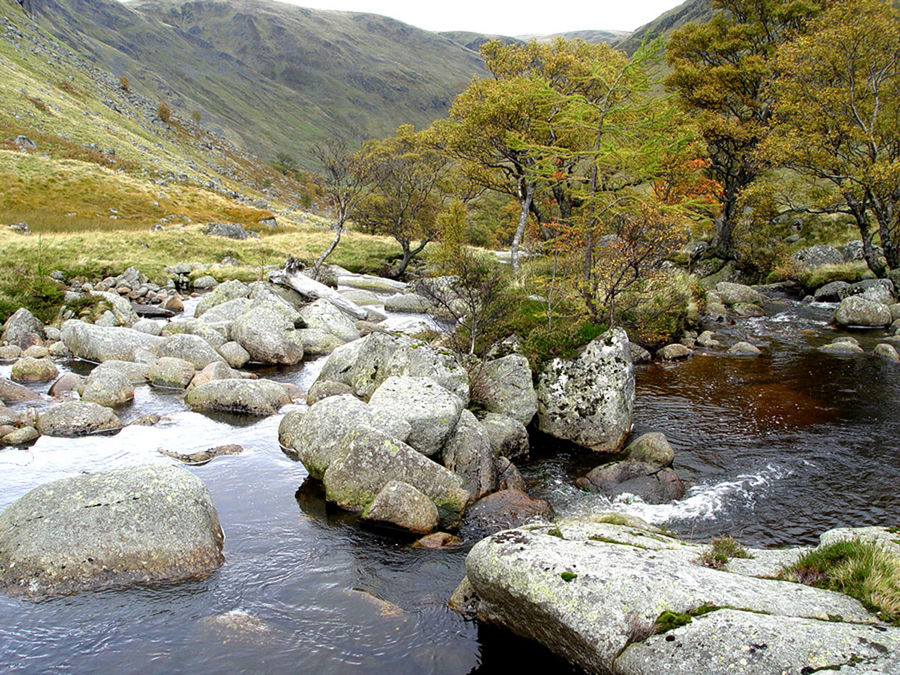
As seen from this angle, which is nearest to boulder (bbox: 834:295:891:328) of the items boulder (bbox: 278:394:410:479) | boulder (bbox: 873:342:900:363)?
boulder (bbox: 873:342:900:363)

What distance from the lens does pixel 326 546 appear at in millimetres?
9609

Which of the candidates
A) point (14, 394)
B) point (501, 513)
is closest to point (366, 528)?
point (501, 513)

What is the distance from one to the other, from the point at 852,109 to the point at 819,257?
11.3 meters

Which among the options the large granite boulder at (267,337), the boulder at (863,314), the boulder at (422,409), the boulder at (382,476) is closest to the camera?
the boulder at (382,476)

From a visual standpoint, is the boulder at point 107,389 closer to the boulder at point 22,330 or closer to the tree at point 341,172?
the boulder at point 22,330

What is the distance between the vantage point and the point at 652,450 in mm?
13352

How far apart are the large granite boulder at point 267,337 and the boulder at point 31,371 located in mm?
6330

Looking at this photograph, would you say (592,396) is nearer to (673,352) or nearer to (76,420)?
(673,352)

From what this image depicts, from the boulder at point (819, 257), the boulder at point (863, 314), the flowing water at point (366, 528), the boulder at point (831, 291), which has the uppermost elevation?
the boulder at point (819, 257)

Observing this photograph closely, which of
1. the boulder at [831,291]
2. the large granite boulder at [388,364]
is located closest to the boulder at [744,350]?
the boulder at [831,291]

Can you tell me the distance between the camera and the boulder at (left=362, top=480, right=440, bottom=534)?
10.1m

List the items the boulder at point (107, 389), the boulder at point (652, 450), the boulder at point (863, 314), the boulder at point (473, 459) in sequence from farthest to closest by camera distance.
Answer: the boulder at point (863, 314) → the boulder at point (107, 389) → the boulder at point (652, 450) → the boulder at point (473, 459)

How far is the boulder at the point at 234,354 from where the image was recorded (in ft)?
68.9

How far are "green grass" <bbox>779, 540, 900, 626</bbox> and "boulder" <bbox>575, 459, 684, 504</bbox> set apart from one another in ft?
14.4
